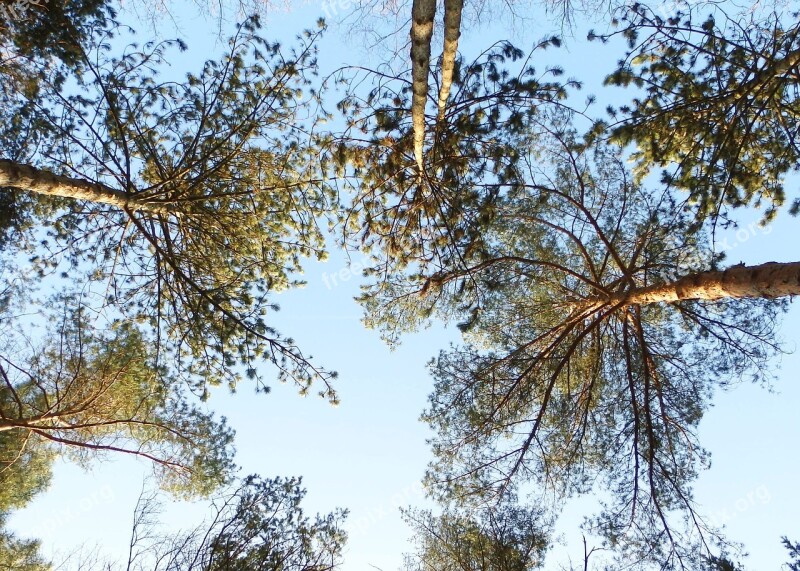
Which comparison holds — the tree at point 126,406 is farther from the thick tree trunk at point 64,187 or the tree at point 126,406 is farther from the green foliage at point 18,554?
the green foliage at point 18,554

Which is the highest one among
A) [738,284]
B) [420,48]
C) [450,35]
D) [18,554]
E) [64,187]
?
[450,35]

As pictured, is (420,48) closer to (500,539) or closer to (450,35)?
(450,35)

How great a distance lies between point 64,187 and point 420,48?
4314 mm

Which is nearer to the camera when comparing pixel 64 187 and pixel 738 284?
pixel 738 284

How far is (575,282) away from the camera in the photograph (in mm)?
8703

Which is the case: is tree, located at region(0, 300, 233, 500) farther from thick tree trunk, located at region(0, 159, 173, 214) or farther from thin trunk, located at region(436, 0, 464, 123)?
thin trunk, located at region(436, 0, 464, 123)

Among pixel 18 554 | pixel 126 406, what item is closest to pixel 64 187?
pixel 126 406

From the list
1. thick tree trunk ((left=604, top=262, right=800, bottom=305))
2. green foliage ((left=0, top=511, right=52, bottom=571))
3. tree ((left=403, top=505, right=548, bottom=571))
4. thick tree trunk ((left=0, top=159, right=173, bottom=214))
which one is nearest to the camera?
thick tree trunk ((left=604, top=262, right=800, bottom=305))

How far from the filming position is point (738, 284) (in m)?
4.82

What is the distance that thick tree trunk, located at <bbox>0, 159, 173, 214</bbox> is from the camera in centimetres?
486

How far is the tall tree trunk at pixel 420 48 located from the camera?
3.67m

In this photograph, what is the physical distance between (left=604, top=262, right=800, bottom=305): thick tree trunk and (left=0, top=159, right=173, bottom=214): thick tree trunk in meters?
6.61

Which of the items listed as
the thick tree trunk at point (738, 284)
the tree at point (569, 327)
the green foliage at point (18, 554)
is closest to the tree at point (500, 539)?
the tree at point (569, 327)

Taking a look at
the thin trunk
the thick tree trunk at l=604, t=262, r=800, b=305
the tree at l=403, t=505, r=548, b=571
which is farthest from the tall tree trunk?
the tree at l=403, t=505, r=548, b=571
